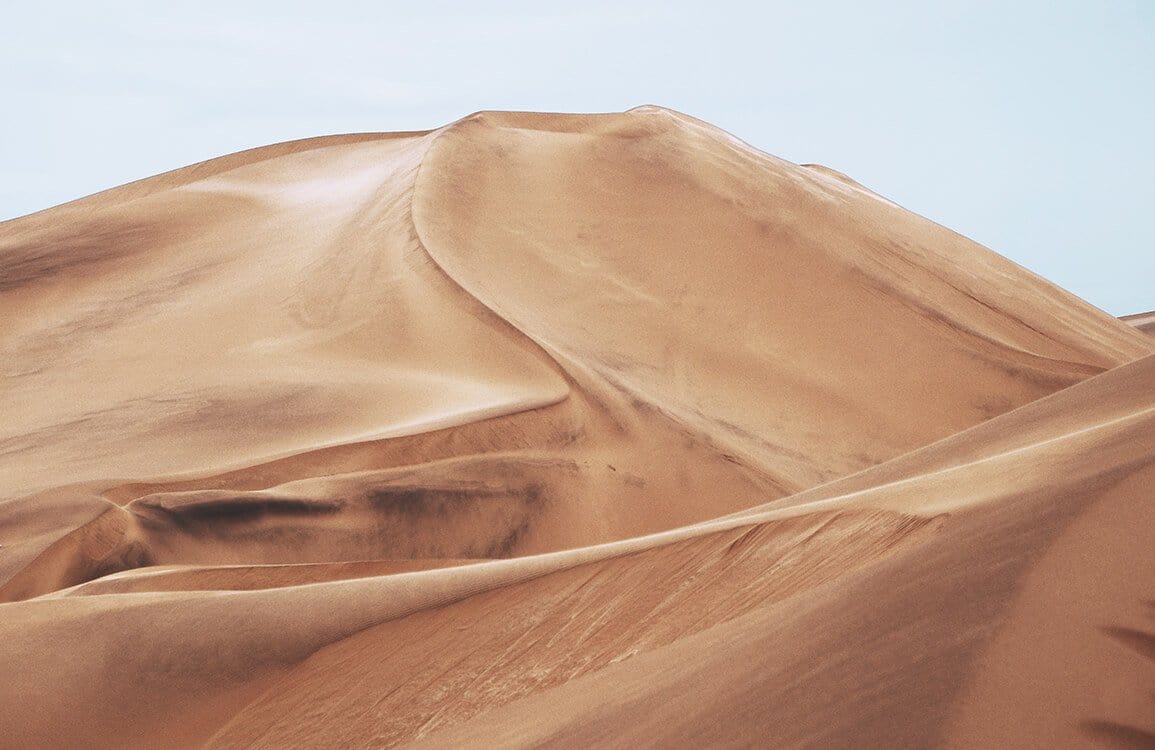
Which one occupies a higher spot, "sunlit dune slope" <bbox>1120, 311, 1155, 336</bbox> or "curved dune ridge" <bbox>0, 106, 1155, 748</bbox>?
"curved dune ridge" <bbox>0, 106, 1155, 748</bbox>

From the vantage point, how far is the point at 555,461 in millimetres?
8336

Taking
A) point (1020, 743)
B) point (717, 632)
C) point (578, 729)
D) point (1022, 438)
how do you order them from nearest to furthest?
point (1020, 743), point (578, 729), point (717, 632), point (1022, 438)

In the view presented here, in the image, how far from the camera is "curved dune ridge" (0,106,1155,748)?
7.78 ft

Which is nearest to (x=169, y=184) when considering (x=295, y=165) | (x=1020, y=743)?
(x=295, y=165)

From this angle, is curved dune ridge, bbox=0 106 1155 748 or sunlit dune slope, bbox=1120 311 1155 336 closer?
curved dune ridge, bbox=0 106 1155 748

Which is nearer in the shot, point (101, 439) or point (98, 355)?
point (101, 439)

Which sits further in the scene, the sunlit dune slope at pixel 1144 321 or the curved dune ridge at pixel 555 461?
the sunlit dune slope at pixel 1144 321

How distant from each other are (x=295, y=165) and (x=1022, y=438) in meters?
13.1

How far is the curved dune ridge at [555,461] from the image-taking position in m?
2.37

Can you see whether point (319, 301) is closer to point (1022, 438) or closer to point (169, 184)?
point (169, 184)

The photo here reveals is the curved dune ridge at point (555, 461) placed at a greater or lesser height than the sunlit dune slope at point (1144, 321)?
greater

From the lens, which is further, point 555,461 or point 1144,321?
point 1144,321

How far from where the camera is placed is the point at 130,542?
23.0 feet

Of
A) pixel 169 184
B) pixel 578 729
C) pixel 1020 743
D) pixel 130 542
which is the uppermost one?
pixel 169 184
